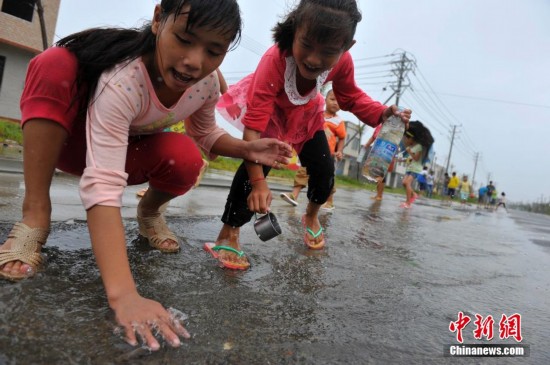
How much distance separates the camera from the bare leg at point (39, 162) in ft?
5.34

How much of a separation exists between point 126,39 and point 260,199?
0.91 meters

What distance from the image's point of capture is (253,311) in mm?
1410

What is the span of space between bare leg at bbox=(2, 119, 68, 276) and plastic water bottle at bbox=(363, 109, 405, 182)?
1.94 metres

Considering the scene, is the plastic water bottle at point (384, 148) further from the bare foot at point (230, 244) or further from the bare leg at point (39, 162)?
the bare leg at point (39, 162)

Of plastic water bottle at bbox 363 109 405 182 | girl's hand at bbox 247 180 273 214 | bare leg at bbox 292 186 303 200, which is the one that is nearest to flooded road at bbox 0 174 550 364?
girl's hand at bbox 247 180 273 214

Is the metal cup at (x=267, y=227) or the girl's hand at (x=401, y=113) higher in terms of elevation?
the girl's hand at (x=401, y=113)

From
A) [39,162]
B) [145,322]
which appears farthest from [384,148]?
[145,322]

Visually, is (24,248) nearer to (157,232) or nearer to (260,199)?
(157,232)

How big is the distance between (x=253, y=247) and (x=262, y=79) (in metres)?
0.96

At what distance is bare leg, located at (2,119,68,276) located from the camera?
1.63 meters

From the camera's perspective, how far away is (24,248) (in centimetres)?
155

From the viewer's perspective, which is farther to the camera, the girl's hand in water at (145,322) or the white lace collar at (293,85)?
the white lace collar at (293,85)

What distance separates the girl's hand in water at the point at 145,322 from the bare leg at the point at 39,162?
72 centimetres

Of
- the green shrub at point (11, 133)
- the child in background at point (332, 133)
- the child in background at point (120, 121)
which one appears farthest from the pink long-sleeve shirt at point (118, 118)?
the green shrub at point (11, 133)
